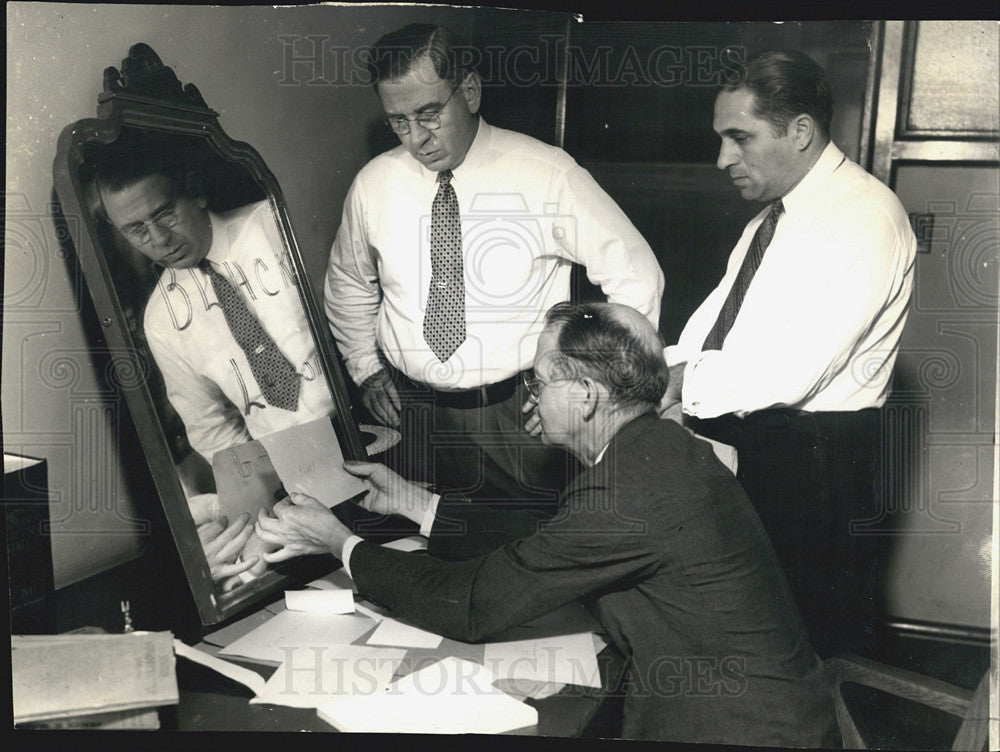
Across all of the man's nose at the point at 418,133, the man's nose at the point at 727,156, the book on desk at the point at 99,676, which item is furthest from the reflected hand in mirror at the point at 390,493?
the man's nose at the point at 727,156

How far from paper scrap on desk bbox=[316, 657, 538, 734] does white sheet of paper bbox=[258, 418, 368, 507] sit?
18.2 inches

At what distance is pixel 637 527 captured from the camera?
7.11 ft

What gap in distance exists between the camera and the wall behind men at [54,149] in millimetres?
2221

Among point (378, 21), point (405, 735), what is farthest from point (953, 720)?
point (378, 21)

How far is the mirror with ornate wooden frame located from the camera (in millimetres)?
2129

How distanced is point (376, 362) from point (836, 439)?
3.64ft

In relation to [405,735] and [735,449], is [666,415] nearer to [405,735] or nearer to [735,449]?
[735,449]

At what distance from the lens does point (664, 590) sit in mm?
2164

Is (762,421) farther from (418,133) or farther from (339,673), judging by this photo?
(339,673)

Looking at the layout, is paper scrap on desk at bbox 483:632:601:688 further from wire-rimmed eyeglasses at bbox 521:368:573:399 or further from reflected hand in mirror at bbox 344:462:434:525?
wire-rimmed eyeglasses at bbox 521:368:573:399

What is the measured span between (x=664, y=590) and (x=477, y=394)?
0.62 meters

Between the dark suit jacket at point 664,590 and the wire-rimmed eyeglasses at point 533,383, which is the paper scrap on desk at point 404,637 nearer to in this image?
the dark suit jacket at point 664,590

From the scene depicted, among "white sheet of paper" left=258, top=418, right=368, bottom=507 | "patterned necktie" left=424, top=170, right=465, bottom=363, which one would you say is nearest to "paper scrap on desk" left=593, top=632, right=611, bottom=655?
"white sheet of paper" left=258, top=418, right=368, bottom=507

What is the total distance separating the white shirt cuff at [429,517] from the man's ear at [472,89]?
93cm
